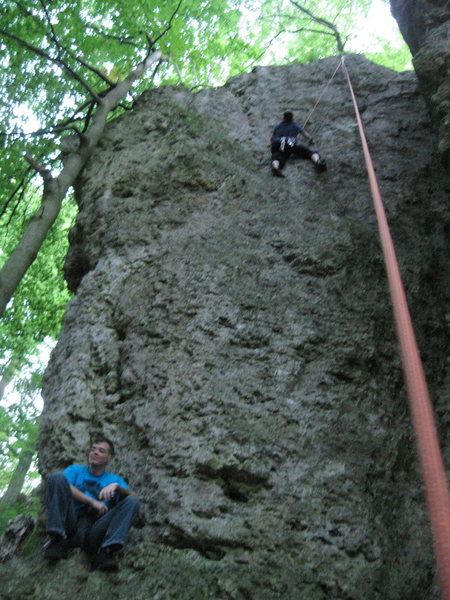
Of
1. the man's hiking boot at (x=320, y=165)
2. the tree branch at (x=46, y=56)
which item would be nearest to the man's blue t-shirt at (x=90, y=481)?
the man's hiking boot at (x=320, y=165)

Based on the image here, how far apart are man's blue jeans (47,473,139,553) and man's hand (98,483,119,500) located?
89 mm

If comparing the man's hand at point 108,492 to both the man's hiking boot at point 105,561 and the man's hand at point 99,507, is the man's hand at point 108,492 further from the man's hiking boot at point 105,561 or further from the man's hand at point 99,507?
the man's hiking boot at point 105,561

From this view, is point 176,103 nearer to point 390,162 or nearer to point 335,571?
point 390,162

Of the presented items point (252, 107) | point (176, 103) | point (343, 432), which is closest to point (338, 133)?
point (252, 107)

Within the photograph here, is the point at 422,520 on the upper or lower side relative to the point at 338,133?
lower

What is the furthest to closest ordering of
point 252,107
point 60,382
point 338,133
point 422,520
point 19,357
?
point 19,357 < point 252,107 < point 338,133 < point 60,382 < point 422,520

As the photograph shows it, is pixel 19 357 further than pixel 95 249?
Yes

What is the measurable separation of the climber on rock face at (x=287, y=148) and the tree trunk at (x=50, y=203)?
274 cm

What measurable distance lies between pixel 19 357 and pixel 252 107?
23.1 feet

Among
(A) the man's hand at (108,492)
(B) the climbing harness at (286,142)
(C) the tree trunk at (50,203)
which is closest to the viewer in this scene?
(A) the man's hand at (108,492)

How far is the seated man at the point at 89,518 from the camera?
3.24 metres

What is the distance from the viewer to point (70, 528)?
3.30 metres

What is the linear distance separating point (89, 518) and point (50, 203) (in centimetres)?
398

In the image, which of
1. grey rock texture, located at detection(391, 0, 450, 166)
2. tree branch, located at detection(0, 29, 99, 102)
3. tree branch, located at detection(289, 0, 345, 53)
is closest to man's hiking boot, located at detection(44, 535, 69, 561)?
grey rock texture, located at detection(391, 0, 450, 166)
